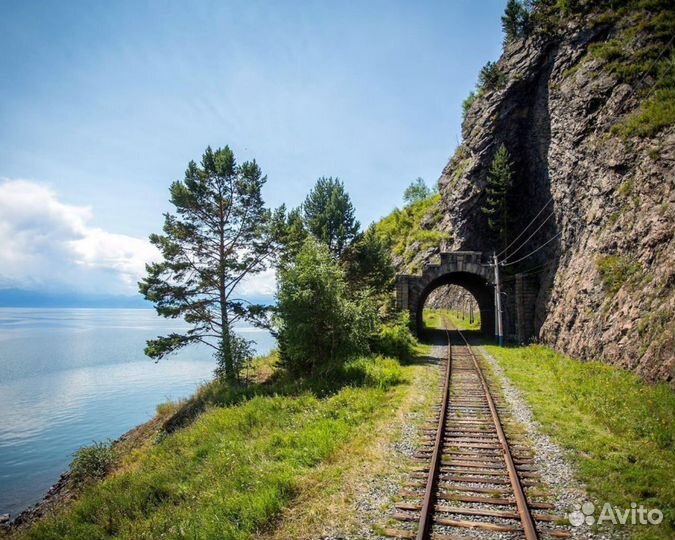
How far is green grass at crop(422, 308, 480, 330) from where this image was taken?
4974cm

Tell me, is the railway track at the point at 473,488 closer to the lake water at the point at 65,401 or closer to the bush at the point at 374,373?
the bush at the point at 374,373

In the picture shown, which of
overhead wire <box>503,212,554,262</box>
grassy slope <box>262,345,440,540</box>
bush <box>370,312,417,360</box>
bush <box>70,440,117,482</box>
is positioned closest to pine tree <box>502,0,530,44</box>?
→ overhead wire <box>503,212,554,262</box>

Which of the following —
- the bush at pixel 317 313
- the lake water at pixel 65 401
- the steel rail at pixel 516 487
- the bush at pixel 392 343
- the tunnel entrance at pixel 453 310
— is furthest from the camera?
the tunnel entrance at pixel 453 310

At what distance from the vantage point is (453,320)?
190 ft

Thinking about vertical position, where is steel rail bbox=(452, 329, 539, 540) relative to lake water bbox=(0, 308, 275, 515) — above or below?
above

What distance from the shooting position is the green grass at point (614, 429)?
279 inches

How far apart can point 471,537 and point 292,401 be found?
413 inches

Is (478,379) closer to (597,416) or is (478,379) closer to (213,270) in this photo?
(597,416)

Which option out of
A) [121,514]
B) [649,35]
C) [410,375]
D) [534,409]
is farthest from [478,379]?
[649,35]

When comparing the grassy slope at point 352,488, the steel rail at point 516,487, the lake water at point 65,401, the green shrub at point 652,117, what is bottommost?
the lake water at point 65,401

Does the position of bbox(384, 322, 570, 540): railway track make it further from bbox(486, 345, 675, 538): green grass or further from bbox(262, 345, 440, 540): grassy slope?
bbox(486, 345, 675, 538): green grass

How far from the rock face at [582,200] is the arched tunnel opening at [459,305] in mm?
4054

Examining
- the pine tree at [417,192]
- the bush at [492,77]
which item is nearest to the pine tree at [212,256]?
the bush at [492,77]

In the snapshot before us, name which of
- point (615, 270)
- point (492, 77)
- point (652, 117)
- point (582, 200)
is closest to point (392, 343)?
point (615, 270)
